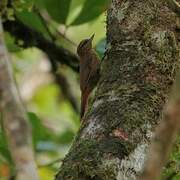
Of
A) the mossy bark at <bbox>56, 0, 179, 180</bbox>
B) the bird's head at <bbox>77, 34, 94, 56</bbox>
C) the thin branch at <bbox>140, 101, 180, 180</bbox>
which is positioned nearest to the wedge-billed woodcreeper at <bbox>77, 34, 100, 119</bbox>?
the bird's head at <bbox>77, 34, 94, 56</bbox>

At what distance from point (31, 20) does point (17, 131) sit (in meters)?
2.33

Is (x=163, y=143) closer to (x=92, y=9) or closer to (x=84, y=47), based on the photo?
(x=92, y=9)

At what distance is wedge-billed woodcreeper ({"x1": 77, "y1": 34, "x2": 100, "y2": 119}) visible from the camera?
2.96 m

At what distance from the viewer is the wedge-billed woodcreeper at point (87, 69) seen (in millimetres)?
2964

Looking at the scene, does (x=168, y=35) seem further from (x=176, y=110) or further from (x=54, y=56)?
(x=54, y=56)

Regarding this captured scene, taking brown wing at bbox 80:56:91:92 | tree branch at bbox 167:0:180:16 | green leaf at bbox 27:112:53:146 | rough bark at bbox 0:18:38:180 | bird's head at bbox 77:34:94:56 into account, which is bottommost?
green leaf at bbox 27:112:53:146

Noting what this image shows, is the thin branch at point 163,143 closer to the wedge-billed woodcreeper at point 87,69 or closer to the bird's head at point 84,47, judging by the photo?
the wedge-billed woodcreeper at point 87,69

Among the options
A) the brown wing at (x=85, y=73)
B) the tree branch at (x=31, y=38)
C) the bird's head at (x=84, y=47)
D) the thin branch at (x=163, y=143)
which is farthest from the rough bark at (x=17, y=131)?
the tree branch at (x=31, y=38)

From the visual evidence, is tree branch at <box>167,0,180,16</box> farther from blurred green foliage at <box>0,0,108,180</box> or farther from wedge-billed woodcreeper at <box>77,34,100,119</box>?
blurred green foliage at <box>0,0,108,180</box>

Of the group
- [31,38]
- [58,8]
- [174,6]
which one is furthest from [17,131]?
[31,38]

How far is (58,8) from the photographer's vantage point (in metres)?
3.31

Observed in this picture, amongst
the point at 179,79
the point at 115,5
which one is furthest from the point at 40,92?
the point at 179,79

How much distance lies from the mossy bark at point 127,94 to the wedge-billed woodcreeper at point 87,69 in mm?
564

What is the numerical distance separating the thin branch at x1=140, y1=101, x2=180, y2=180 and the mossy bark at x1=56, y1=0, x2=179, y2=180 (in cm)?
57
